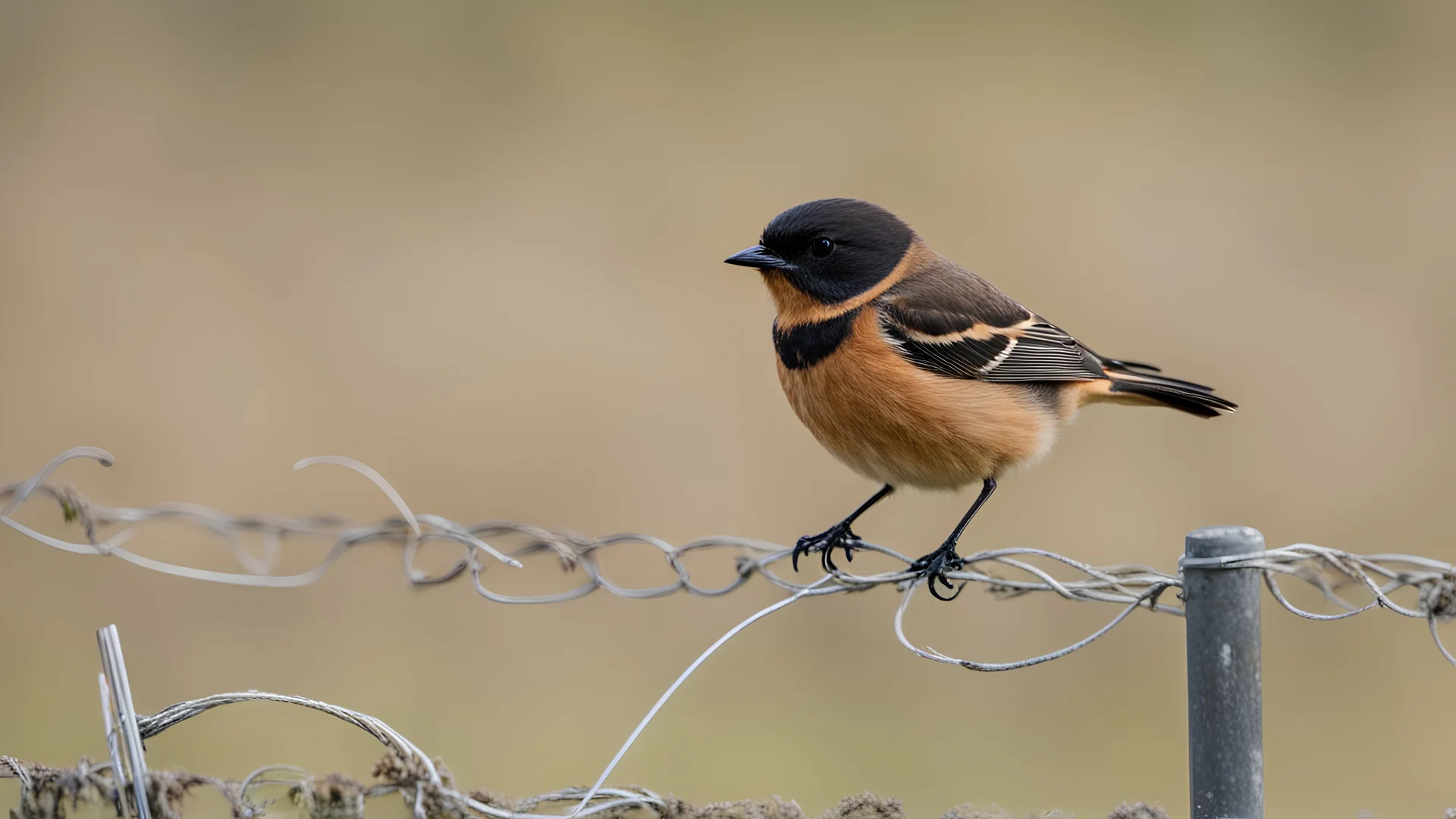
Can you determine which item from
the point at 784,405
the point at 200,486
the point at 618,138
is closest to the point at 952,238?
the point at 784,405

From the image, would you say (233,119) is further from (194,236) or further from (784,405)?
(784,405)

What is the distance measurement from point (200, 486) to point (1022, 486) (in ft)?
15.2

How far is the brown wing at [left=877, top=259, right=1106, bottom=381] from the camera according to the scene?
13.3 feet

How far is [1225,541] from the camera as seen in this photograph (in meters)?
2.07

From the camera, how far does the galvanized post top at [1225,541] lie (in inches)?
80.8

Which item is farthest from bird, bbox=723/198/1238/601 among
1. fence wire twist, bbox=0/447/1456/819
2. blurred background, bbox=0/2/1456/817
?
blurred background, bbox=0/2/1456/817

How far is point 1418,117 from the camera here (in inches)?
340

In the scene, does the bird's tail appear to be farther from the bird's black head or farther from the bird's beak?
the bird's beak

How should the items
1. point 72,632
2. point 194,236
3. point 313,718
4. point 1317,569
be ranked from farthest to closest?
point 194,236, point 72,632, point 313,718, point 1317,569

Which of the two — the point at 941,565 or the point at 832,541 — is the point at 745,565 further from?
the point at 832,541

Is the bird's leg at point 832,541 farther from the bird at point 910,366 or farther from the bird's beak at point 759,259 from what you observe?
the bird's beak at point 759,259

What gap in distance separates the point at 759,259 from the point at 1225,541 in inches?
93.4

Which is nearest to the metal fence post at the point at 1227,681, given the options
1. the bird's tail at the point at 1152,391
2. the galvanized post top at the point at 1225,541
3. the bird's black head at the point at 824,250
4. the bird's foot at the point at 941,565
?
the galvanized post top at the point at 1225,541

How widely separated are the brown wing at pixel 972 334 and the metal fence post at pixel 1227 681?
197cm
